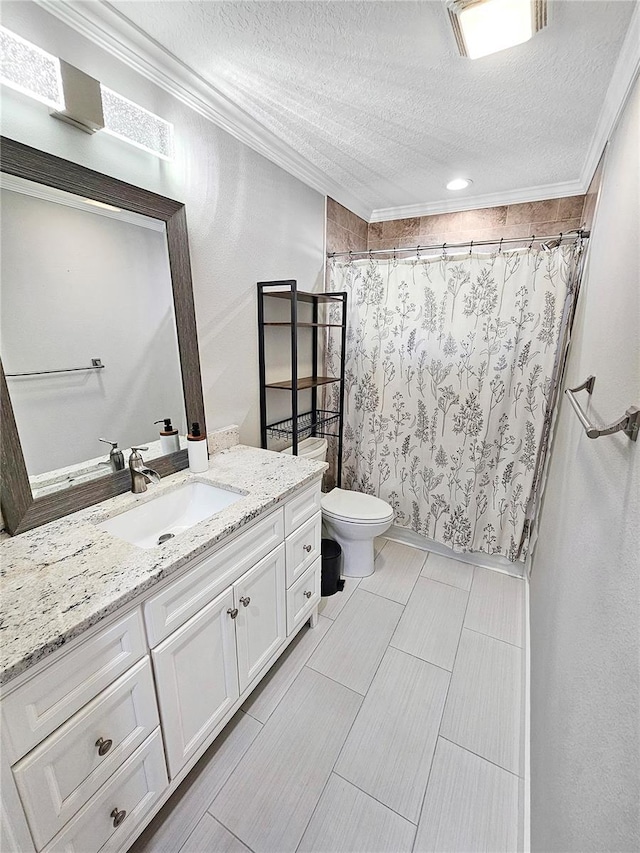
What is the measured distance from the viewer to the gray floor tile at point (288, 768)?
1144 millimetres

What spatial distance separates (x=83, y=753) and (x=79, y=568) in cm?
40

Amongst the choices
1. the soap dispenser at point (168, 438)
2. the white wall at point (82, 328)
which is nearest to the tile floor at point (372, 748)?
the soap dispenser at point (168, 438)

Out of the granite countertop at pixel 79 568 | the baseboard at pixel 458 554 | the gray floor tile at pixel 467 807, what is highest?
the granite countertop at pixel 79 568

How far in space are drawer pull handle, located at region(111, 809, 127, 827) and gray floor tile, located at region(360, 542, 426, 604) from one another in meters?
1.43

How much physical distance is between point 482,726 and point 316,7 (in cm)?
245

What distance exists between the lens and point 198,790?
1230 mm

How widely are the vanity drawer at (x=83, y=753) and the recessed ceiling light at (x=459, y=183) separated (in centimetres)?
274

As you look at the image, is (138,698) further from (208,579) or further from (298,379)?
(298,379)

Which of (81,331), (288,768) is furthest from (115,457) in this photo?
(288,768)

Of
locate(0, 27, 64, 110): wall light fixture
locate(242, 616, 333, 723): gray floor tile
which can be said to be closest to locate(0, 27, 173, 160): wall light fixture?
locate(0, 27, 64, 110): wall light fixture

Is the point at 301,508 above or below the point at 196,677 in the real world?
above

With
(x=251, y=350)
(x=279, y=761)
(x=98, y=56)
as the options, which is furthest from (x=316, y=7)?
(x=279, y=761)

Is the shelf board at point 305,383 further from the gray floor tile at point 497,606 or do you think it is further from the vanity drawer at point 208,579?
the gray floor tile at point 497,606

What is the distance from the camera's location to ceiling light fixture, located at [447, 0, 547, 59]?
1.01 meters
